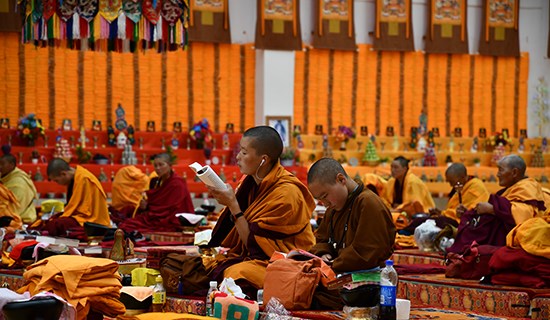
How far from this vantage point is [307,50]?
17453 mm

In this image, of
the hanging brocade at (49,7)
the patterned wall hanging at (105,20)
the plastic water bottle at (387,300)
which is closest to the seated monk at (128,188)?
the patterned wall hanging at (105,20)

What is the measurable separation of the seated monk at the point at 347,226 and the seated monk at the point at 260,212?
0.31 m

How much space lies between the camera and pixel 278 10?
55.4ft

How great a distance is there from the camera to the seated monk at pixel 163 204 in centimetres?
1120

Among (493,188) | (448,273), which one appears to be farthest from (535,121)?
(448,273)

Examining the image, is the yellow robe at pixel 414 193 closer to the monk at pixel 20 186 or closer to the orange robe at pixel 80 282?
the monk at pixel 20 186

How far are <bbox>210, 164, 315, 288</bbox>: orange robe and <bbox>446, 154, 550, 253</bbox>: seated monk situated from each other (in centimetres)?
242

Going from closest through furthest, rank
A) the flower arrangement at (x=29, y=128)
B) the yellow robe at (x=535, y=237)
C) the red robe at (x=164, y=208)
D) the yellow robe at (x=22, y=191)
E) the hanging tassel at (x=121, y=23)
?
1. the yellow robe at (x=535, y=237)
2. the hanging tassel at (x=121, y=23)
3. the red robe at (x=164, y=208)
4. the yellow robe at (x=22, y=191)
5. the flower arrangement at (x=29, y=128)

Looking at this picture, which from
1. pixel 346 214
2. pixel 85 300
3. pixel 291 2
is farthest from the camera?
pixel 291 2

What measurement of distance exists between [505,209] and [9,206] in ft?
18.7

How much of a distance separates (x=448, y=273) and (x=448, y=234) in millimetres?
1757

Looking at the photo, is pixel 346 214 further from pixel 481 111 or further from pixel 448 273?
pixel 481 111

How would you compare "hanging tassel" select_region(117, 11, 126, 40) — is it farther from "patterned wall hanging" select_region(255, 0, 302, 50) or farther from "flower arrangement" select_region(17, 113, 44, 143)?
"patterned wall hanging" select_region(255, 0, 302, 50)

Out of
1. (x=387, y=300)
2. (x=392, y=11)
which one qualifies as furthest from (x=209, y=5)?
(x=387, y=300)
